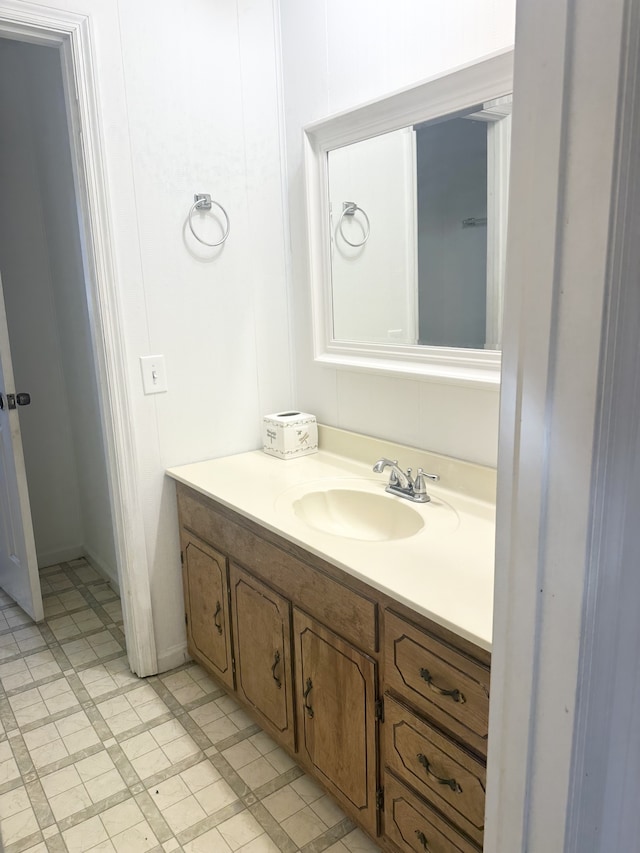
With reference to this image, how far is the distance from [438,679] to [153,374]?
133 cm

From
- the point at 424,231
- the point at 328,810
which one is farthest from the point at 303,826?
the point at 424,231

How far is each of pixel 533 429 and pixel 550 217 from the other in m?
0.19

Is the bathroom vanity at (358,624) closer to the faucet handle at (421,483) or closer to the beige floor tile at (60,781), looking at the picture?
the faucet handle at (421,483)

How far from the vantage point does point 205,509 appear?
6.43 feet

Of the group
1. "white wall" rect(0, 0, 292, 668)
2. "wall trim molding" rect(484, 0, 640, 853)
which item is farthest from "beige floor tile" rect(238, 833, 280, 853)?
"wall trim molding" rect(484, 0, 640, 853)

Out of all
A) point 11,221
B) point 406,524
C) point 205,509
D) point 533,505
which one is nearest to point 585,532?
point 533,505

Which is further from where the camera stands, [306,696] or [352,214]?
[352,214]

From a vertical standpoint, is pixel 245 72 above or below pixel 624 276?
above

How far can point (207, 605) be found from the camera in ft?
6.75

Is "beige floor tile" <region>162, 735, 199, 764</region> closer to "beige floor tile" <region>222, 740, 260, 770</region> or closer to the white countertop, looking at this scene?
"beige floor tile" <region>222, 740, 260, 770</region>

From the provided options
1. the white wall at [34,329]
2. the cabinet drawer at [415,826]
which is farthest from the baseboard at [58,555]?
the cabinet drawer at [415,826]

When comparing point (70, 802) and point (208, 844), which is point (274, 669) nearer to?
point (208, 844)

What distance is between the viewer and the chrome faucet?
1679mm

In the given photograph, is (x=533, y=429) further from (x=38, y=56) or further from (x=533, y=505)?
(x=38, y=56)
